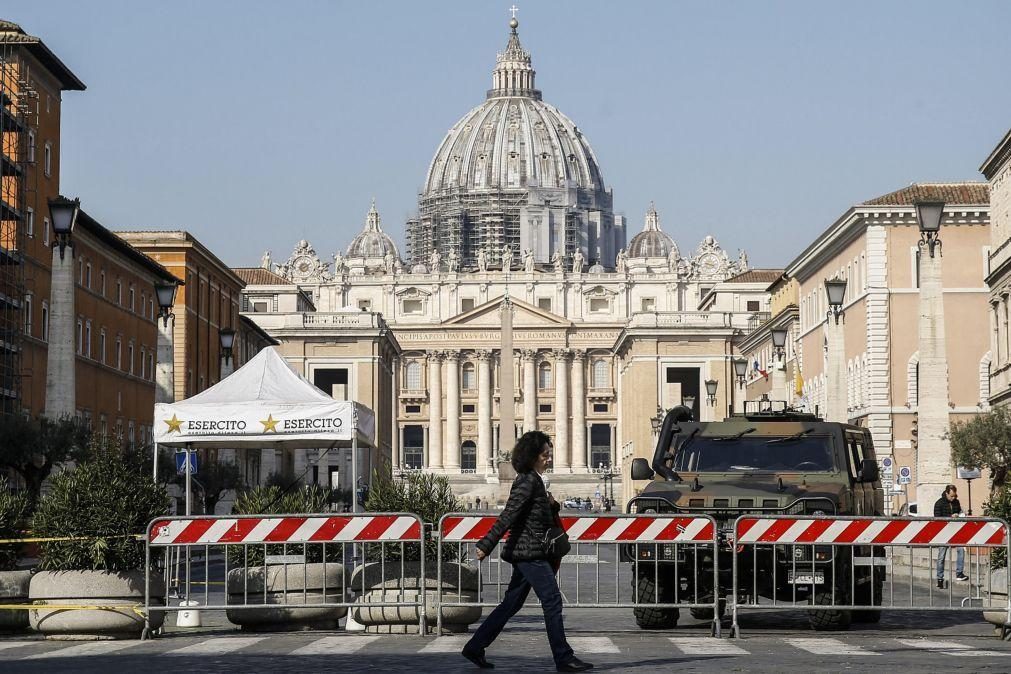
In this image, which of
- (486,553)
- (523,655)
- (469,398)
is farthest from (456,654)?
(469,398)

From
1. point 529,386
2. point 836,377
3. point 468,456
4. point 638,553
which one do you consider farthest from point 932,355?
point 468,456

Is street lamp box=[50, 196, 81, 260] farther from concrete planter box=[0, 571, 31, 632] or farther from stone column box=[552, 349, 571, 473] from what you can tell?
stone column box=[552, 349, 571, 473]

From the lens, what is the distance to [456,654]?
624 inches

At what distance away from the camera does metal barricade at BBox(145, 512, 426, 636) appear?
59.9 feet

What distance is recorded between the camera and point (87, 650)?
16734mm

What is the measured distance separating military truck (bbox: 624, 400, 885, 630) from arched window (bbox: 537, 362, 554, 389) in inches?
6375

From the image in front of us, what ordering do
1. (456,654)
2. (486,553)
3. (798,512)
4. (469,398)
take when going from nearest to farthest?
(486,553)
(456,654)
(798,512)
(469,398)

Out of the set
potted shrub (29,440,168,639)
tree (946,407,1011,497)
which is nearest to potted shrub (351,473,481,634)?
potted shrub (29,440,168,639)

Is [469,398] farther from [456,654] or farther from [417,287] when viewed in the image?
[456,654]

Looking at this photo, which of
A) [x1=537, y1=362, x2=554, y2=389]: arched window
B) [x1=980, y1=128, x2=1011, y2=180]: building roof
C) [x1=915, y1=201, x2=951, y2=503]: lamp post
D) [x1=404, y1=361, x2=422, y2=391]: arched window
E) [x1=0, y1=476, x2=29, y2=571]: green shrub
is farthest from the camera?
[x1=404, y1=361, x2=422, y2=391]: arched window

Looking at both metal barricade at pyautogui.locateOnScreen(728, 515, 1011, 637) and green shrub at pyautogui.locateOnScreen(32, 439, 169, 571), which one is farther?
metal barricade at pyautogui.locateOnScreen(728, 515, 1011, 637)

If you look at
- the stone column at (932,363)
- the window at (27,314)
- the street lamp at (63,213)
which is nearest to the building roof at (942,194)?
the window at (27,314)

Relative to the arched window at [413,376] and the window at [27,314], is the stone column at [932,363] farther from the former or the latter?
the arched window at [413,376]

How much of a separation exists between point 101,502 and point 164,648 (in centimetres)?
203
